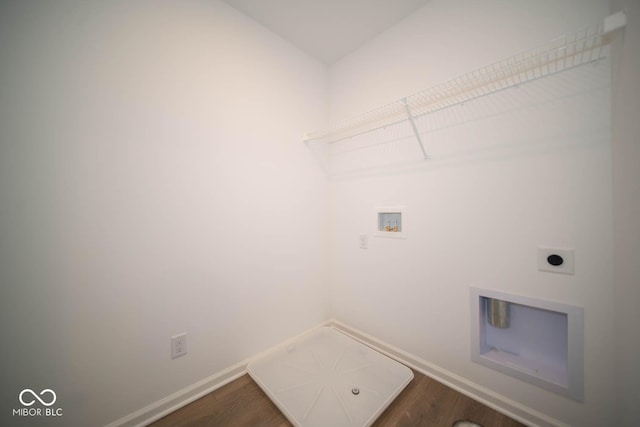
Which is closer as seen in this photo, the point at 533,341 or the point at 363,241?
the point at 533,341

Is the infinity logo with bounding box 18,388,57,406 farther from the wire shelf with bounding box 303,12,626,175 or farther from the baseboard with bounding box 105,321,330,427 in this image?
the wire shelf with bounding box 303,12,626,175

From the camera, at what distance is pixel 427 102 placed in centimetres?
137

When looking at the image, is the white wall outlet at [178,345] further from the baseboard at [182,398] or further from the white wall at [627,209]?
the white wall at [627,209]

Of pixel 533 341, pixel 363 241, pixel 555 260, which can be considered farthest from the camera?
pixel 363 241

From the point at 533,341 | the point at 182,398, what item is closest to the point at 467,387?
the point at 533,341

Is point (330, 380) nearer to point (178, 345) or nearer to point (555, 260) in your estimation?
point (178, 345)

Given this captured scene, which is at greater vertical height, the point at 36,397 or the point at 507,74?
the point at 507,74

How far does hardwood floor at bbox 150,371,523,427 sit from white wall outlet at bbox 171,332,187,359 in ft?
0.95

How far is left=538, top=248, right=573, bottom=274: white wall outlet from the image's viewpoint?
1.00m

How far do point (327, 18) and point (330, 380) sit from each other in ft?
7.95

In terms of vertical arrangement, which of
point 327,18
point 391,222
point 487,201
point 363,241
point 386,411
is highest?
point 327,18

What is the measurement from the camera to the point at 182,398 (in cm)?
122

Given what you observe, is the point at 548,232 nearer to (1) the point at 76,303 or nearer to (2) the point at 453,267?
(2) the point at 453,267

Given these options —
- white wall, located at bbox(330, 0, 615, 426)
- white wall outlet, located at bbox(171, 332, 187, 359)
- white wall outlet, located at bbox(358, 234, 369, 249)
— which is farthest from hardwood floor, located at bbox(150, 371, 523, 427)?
white wall outlet, located at bbox(358, 234, 369, 249)
